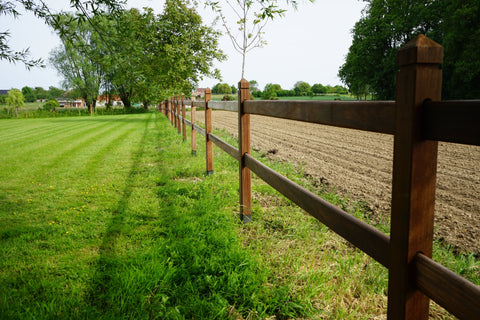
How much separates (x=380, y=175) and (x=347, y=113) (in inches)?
181

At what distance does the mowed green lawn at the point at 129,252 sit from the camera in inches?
86.0

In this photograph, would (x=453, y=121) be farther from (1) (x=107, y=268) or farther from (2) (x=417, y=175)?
(1) (x=107, y=268)

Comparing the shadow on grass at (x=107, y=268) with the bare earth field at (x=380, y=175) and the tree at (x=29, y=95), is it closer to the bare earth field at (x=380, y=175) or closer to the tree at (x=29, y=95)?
the bare earth field at (x=380, y=175)

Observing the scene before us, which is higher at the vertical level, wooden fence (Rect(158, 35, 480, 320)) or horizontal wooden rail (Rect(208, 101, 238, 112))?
horizontal wooden rail (Rect(208, 101, 238, 112))

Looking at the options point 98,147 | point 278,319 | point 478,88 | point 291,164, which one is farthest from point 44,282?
point 478,88

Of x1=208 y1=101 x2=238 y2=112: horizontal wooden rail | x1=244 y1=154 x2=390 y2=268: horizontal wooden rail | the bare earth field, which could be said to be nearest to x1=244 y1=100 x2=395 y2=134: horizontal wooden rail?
x1=244 y1=154 x2=390 y2=268: horizontal wooden rail

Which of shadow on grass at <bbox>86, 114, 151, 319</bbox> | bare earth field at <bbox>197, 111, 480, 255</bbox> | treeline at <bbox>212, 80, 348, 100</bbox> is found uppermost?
treeline at <bbox>212, 80, 348, 100</bbox>

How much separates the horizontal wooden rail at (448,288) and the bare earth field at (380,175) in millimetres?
2472

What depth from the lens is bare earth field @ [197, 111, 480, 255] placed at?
3653 millimetres

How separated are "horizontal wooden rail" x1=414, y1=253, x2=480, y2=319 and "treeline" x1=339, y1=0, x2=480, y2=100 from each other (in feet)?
91.7

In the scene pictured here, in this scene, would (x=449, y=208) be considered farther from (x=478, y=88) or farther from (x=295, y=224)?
(x=478, y=88)

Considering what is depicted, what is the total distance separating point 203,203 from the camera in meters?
4.04

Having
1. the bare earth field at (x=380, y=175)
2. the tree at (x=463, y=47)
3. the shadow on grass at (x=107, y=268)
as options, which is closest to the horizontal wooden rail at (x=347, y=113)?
the shadow on grass at (x=107, y=268)

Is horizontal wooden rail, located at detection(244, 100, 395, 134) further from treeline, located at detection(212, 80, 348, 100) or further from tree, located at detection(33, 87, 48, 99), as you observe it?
tree, located at detection(33, 87, 48, 99)
